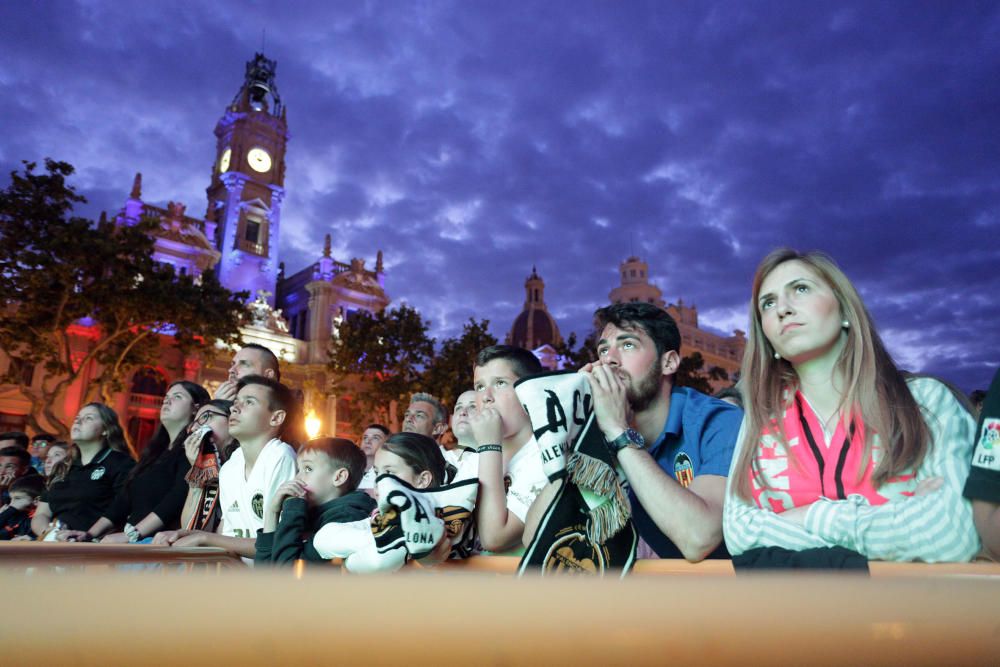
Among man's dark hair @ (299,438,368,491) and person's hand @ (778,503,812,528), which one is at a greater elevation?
man's dark hair @ (299,438,368,491)

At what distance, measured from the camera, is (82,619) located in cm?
33

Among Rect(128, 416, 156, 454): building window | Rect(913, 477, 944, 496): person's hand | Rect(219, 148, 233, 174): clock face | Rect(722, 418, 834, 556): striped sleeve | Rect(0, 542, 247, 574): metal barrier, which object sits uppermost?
Rect(219, 148, 233, 174): clock face

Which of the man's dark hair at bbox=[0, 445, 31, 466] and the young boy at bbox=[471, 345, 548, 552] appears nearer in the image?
the young boy at bbox=[471, 345, 548, 552]

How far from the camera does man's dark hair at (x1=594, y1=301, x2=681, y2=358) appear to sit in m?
2.98

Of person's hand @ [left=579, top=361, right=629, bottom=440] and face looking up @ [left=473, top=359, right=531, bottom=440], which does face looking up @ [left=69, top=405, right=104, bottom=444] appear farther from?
person's hand @ [left=579, top=361, right=629, bottom=440]

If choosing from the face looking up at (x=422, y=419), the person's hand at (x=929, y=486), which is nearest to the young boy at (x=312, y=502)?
the person's hand at (x=929, y=486)

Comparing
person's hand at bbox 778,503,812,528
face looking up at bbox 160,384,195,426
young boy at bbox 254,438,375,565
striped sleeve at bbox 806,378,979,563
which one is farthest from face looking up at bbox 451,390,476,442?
face looking up at bbox 160,384,195,426

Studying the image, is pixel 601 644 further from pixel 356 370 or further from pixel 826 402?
pixel 356 370

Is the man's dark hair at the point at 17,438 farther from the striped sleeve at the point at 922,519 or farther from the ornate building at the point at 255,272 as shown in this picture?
the ornate building at the point at 255,272

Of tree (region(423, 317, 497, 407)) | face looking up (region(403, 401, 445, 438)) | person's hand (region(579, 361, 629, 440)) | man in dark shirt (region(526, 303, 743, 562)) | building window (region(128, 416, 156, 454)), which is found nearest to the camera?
man in dark shirt (region(526, 303, 743, 562))

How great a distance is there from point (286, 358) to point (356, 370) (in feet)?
40.5

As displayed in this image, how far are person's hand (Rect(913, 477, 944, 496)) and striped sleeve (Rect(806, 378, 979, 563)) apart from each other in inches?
0.5

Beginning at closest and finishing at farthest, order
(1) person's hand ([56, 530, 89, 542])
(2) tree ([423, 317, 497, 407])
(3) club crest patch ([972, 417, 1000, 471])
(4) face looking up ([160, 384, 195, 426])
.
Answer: (3) club crest patch ([972, 417, 1000, 471]) < (1) person's hand ([56, 530, 89, 542]) < (4) face looking up ([160, 384, 195, 426]) < (2) tree ([423, 317, 497, 407])

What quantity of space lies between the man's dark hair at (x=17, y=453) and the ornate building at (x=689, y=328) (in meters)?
42.3
